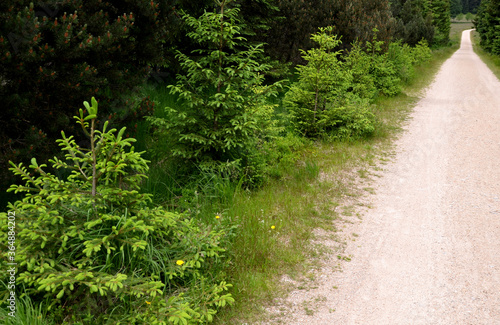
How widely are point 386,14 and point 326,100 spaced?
25.5 ft

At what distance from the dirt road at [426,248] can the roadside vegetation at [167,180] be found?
50 centimetres

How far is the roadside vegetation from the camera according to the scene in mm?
2533

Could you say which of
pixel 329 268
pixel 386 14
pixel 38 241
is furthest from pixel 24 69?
pixel 386 14

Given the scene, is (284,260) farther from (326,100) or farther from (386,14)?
(386,14)

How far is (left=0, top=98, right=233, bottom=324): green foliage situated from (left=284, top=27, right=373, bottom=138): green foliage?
17.4ft

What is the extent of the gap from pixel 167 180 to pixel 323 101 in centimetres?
454

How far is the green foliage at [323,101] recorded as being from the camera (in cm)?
747

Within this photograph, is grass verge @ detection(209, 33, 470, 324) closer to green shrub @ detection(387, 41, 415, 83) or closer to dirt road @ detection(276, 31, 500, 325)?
dirt road @ detection(276, 31, 500, 325)

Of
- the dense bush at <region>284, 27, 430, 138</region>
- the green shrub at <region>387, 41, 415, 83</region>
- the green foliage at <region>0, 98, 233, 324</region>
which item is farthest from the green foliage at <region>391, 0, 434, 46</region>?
the green foliage at <region>0, 98, 233, 324</region>

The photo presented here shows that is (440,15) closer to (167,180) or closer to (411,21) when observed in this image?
(411,21)

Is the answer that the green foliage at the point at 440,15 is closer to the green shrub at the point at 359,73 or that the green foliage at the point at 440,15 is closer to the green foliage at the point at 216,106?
the green shrub at the point at 359,73

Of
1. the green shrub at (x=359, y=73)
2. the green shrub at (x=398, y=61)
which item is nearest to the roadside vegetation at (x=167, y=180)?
the green shrub at (x=359, y=73)

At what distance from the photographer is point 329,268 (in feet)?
12.2

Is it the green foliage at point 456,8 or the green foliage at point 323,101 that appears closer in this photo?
the green foliage at point 323,101
